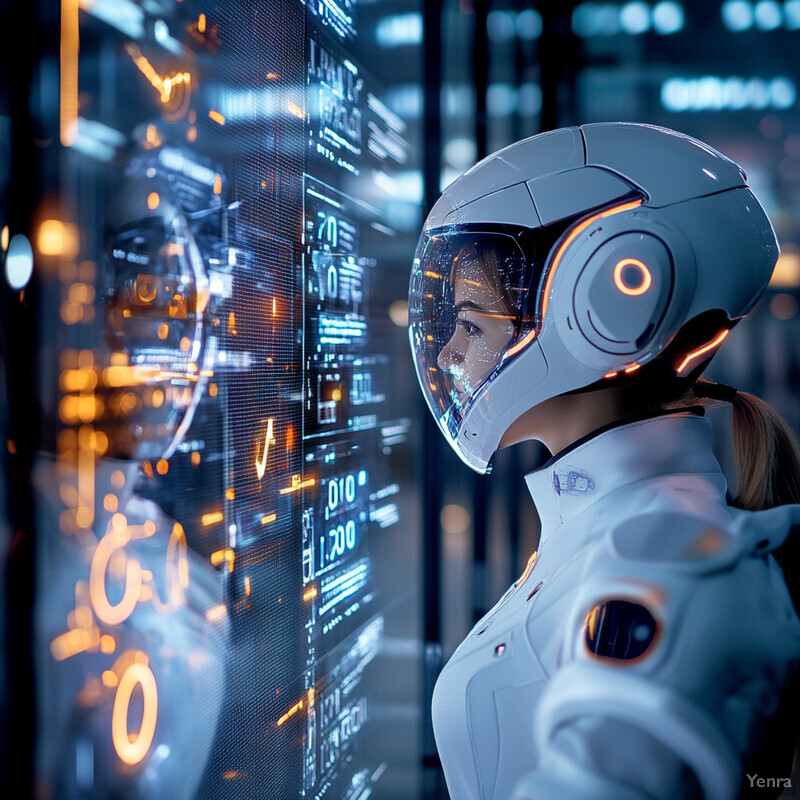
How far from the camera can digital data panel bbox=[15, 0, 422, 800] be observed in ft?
2.10

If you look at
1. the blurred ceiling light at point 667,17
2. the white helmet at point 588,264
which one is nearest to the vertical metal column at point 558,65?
the blurred ceiling light at point 667,17

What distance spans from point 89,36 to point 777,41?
2.19 meters

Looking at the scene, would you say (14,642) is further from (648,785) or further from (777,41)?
(777,41)

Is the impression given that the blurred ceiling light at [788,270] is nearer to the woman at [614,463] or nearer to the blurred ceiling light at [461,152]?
the blurred ceiling light at [461,152]

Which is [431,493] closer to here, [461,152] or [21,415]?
[461,152]

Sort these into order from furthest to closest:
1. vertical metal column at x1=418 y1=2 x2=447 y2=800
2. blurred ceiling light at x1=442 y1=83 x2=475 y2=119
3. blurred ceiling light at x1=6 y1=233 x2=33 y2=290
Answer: blurred ceiling light at x1=442 y1=83 x2=475 y2=119
vertical metal column at x1=418 y1=2 x2=447 y2=800
blurred ceiling light at x1=6 y1=233 x2=33 y2=290

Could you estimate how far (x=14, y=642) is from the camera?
58 cm

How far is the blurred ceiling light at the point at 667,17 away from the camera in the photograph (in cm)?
230

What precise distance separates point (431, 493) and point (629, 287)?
128cm

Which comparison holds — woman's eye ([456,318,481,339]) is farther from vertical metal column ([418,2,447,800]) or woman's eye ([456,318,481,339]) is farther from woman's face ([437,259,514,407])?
vertical metal column ([418,2,447,800])

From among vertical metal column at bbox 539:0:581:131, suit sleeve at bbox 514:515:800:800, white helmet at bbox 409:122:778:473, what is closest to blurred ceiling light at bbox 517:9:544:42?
vertical metal column at bbox 539:0:581:131

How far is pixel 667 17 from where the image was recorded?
2.32m

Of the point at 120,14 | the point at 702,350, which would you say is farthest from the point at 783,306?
the point at 120,14

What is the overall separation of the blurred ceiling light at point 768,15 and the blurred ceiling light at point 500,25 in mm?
706
